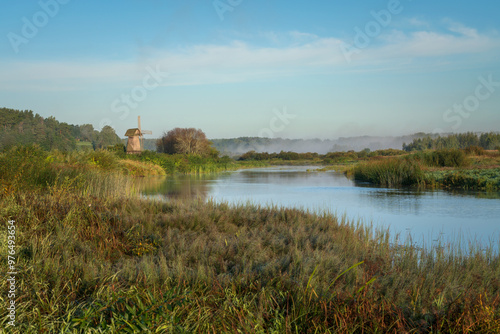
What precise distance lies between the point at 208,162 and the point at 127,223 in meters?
33.0

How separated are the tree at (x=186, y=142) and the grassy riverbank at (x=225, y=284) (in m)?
37.8

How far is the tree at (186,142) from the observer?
43.7 metres

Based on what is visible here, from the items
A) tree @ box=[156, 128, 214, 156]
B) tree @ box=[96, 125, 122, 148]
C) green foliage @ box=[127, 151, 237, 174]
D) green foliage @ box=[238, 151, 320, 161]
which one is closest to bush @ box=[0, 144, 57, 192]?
green foliage @ box=[127, 151, 237, 174]

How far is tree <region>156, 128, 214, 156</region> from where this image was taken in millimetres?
43719

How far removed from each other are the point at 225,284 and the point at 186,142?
41592 mm

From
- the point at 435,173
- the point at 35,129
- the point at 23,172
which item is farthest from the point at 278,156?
the point at 23,172

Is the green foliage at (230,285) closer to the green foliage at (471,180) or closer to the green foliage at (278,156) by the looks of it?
the green foliage at (471,180)

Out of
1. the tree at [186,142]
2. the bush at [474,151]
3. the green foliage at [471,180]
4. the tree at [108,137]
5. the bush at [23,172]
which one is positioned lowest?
the green foliage at [471,180]

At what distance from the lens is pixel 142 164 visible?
93.1 ft

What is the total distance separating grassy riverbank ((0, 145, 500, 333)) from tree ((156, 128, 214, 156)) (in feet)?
124

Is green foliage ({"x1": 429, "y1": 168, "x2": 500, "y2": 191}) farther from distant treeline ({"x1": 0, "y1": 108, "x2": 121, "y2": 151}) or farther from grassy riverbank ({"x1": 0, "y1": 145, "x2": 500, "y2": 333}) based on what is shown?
distant treeline ({"x1": 0, "y1": 108, "x2": 121, "y2": 151})

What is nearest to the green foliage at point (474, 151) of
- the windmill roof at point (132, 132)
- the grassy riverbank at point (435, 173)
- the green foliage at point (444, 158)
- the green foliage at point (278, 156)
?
the grassy riverbank at point (435, 173)

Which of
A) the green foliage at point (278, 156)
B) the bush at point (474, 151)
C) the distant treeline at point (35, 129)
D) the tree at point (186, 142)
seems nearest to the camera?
the bush at point (474, 151)

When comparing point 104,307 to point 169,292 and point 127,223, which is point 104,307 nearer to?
point 169,292
